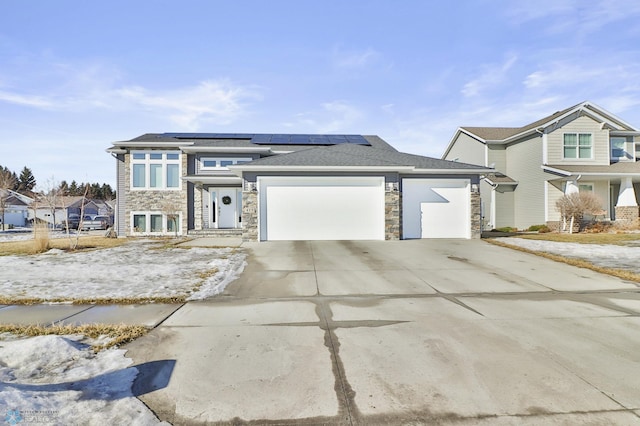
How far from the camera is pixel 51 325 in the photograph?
14.0 feet

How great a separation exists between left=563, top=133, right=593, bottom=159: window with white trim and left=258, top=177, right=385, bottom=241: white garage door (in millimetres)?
13192

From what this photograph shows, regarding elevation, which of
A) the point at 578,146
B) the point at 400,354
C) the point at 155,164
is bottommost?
the point at 400,354

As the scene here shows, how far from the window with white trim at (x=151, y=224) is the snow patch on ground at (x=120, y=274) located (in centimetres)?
692

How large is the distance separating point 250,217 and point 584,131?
1979cm

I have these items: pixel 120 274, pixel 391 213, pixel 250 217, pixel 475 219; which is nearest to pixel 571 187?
pixel 475 219

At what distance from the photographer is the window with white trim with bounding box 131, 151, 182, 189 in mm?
17875

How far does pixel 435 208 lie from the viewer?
46.5 ft

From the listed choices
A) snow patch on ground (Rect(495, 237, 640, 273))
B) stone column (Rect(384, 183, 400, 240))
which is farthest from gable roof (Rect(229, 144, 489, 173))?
snow patch on ground (Rect(495, 237, 640, 273))

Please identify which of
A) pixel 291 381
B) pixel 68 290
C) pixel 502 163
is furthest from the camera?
pixel 502 163

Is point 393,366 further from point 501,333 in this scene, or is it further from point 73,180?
point 73,180

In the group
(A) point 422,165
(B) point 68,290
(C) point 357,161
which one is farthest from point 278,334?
(A) point 422,165

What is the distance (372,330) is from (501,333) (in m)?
1.61

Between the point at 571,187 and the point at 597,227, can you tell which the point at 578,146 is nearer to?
the point at 571,187

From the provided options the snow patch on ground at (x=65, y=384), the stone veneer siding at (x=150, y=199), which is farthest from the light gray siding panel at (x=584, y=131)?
the snow patch on ground at (x=65, y=384)
